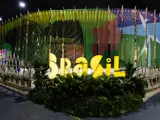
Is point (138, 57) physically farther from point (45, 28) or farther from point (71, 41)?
point (45, 28)

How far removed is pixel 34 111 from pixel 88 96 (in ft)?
4.90

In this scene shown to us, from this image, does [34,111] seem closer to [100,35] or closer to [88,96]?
[88,96]

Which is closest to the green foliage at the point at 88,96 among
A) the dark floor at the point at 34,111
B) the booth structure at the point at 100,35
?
the dark floor at the point at 34,111

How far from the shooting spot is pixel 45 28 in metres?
16.5

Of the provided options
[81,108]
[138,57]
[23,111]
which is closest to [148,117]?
[81,108]

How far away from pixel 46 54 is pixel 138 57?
6.25 meters

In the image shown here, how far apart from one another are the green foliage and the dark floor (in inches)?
10.1

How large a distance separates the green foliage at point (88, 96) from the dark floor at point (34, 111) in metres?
0.26

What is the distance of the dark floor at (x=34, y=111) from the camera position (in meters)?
5.62

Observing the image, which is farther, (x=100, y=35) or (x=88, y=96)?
(x=100, y=35)

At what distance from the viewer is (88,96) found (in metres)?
6.26

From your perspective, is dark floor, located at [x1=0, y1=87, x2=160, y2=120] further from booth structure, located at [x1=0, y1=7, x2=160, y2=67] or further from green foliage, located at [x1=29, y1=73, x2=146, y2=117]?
booth structure, located at [x1=0, y1=7, x2=160, y2=67]

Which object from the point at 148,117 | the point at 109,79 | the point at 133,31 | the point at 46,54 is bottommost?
the point at 148,117

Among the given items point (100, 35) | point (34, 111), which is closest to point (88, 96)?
point (34, 111)
